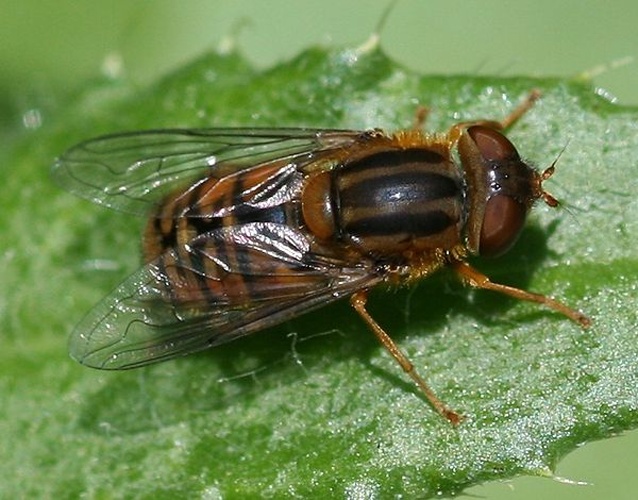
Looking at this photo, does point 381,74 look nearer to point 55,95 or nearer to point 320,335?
point 320,335

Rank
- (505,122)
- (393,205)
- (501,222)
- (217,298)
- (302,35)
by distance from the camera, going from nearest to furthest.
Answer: (501,222) → (393,205) → (217,298) → (505,122) → (302,35)

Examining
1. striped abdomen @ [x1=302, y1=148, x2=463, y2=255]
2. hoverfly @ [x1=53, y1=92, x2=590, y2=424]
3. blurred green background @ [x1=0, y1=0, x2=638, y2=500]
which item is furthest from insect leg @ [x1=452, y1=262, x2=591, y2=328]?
blurred green background @ [x1=0, y1=0, x2=638, y2=500]

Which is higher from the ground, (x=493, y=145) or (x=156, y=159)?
(x=493, y=145)

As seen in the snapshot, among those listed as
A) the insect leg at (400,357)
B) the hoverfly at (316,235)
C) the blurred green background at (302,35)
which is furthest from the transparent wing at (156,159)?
the blurred green background at (302,35)

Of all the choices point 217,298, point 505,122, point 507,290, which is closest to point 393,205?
point 507,290

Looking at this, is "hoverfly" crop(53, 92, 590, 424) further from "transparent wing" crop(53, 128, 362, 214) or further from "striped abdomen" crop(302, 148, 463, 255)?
"transparent wing" crop(53, 128, 362, 214)

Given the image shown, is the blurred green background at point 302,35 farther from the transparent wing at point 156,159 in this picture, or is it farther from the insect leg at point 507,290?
the insect leg at point 507,290

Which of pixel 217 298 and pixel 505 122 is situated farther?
pixel 505 122

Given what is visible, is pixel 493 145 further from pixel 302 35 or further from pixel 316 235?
pixel 302 35
